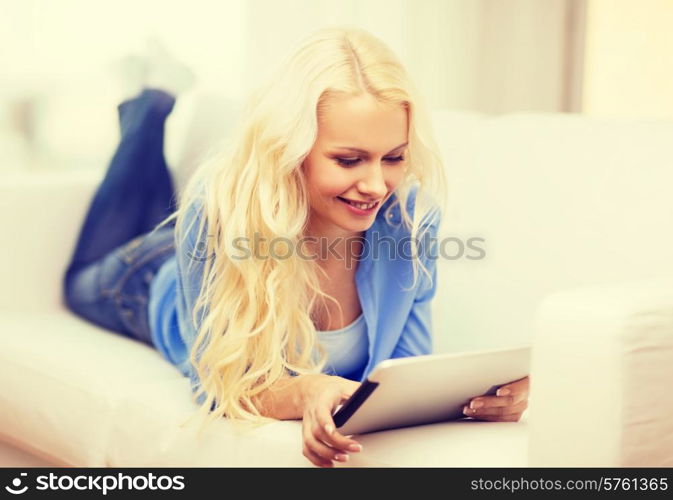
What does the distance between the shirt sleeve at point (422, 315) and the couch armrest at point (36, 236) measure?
92 centimetres

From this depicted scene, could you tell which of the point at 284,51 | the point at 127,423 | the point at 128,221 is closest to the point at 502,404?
the point at 127,423

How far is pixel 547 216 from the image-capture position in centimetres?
169

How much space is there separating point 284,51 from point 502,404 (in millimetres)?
1915

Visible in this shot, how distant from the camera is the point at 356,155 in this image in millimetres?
1431

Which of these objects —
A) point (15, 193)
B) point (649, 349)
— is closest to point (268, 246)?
point (649, 349)

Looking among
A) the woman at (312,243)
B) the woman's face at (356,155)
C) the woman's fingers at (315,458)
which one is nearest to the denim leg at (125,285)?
the woman at (312,243)

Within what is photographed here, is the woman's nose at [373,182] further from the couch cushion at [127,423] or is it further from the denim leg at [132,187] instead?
the denim leg at [132,187]

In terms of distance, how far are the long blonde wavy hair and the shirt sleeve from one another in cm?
20

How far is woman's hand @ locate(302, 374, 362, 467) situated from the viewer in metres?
1.23

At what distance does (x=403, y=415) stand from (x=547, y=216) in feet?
1.77

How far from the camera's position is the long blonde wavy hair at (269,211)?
1.44 metres

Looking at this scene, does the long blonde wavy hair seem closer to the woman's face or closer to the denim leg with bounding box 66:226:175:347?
the woman's face

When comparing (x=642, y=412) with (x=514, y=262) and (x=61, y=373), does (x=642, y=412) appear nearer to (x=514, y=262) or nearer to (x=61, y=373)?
(x=514, y=262)

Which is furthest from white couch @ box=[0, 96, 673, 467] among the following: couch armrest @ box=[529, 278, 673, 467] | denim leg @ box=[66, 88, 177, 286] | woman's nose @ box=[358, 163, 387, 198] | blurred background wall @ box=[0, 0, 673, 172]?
blurred background wall @ box=[0, 0, 673, 172]
